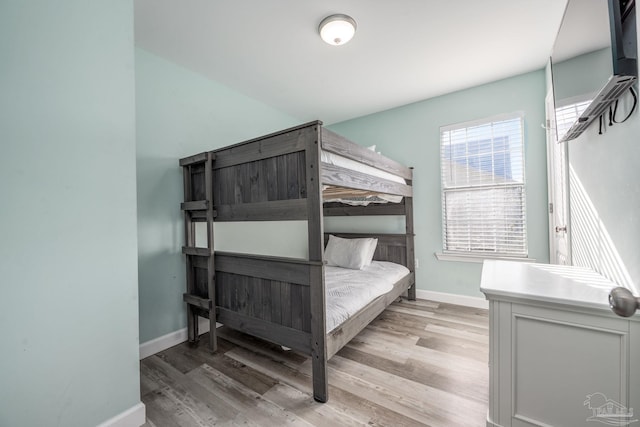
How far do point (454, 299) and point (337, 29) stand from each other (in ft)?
9.97

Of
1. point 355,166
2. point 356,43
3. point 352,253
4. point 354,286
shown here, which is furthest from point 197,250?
point 356,43

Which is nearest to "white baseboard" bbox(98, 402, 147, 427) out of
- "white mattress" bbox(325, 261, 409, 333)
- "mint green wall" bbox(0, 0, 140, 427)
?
"mint green wall" bbox(0, 0, 140, 427)

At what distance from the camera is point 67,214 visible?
1.19m

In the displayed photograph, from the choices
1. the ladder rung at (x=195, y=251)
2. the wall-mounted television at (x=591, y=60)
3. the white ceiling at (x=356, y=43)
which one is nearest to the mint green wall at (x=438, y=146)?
the white ceiling at (x=356, y=43)

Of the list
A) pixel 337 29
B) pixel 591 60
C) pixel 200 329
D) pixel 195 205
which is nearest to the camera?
pixel 591 60

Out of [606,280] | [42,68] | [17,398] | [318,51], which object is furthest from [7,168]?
[606,280]

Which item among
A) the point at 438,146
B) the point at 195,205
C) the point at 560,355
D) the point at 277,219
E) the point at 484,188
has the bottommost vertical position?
the point at 560,355

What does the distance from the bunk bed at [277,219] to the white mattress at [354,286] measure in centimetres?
6

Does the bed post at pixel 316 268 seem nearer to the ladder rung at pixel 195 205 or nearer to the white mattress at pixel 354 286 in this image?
the white mattress at pixel 354 286

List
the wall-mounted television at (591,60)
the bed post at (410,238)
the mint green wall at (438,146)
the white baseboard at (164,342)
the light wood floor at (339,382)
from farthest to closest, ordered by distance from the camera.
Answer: the bed post at (410,238)
the mint green wall at (438,146)
the white baseboard at (164,342)
the light wood floor at (339,382)
the wall-mounted television at (591,60)

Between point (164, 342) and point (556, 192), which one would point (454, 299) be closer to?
point (556, 192)

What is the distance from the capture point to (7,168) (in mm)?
1051

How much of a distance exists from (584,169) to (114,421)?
9.80ft

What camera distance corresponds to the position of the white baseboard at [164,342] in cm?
206
